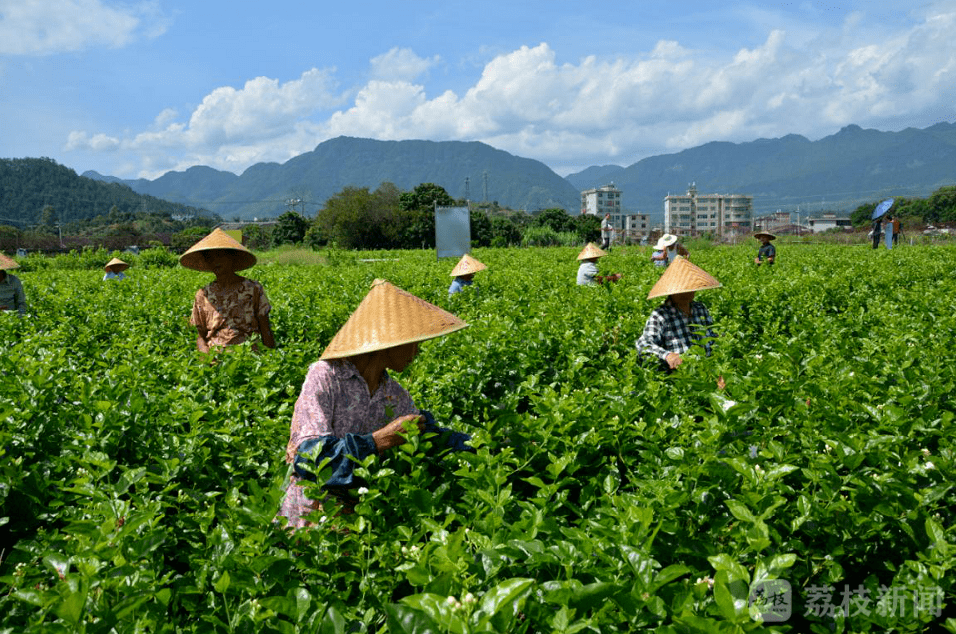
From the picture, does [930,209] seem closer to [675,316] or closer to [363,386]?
[675,316]

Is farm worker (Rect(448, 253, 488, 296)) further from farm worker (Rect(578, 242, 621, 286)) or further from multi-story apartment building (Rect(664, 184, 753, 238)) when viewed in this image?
multi-story apartment building (Rect(664, 184, 753, 238))

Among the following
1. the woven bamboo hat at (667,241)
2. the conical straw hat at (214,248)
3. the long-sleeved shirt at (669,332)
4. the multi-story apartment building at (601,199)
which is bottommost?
the long-sleeved shirt at (669,332)

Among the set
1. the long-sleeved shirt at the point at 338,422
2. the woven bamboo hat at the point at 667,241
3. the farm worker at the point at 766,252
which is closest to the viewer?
the long-sleeved shirt at the point at 338,422

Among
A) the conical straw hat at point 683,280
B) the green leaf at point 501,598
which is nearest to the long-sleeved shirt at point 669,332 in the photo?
the conical straw hat at point 683,280

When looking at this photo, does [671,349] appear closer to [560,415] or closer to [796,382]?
[796,382]

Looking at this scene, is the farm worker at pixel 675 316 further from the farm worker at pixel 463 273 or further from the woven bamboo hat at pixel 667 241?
the woven bamboo hat at pixel 667 241

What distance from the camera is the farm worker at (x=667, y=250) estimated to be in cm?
1153

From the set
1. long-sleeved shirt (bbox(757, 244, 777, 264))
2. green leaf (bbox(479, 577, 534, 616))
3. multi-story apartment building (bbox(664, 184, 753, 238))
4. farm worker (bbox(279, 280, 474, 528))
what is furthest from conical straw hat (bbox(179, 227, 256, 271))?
multi-story apartment building (bbox(664, 184, 753, 238))

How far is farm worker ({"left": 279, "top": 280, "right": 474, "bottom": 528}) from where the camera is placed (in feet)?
8.12

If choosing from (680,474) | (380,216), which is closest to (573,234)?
(380,216)

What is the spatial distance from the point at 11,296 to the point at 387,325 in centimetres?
656

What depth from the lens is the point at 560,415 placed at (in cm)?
257

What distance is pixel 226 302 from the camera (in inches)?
193

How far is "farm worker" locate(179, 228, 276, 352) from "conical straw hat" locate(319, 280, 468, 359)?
8.27ft
